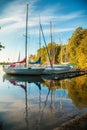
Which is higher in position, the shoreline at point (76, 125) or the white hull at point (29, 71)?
the white hull at point (29, 71)

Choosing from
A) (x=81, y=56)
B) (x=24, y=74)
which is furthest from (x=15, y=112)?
(x=81, y=56)

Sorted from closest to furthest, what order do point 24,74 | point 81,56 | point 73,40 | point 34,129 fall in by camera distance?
point 34,129 → point 24,74 → point 81,56 → point 73,40

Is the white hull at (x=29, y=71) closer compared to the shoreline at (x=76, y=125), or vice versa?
the shoreline at (x=76, y=125)

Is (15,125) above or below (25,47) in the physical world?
below

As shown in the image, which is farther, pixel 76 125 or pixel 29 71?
pixel 29 71

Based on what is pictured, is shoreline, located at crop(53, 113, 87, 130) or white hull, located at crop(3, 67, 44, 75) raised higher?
white hull, located at crop(3, 67, 44, 75)

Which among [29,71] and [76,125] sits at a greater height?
[29,71]

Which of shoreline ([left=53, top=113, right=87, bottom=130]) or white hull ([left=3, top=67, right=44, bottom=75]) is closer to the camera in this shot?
shoreline ([left=53, top=113, right=87, bottom=130])

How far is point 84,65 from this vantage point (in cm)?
5094

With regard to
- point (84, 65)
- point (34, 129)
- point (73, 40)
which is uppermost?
point (73, 40)

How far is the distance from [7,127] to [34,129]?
92cm

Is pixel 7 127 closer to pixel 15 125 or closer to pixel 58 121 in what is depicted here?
pixel 15 125

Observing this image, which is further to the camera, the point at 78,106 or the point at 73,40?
the point at 73,40

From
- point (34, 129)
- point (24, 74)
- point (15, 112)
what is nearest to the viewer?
point (34, 129)
